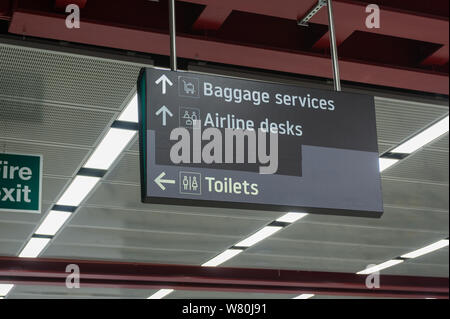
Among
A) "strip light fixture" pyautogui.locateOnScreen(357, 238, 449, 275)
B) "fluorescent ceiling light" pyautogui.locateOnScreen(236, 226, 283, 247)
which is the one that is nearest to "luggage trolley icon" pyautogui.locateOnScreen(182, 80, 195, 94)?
"fluorescent ceiling light" pyautogui.locateOnScreen(236, 226, 283, 247)

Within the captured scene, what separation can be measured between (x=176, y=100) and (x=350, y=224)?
624cm

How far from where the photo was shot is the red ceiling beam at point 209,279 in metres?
11.3

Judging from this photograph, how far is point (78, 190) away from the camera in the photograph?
8180 millimetres

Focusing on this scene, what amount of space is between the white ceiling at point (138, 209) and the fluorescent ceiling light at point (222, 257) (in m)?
0.17

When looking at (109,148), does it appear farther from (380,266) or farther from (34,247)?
(380,266)

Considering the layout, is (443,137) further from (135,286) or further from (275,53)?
(135,286)

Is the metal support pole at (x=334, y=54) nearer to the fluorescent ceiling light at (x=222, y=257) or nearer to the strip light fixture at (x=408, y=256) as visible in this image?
the fluorescent ceiling light at (x=222, y=257)

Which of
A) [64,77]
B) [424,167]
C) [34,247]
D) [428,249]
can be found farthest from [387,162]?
[34,247]

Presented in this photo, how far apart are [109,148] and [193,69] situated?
184 centimetres

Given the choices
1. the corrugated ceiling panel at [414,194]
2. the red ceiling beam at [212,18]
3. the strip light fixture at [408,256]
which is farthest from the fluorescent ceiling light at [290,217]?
the red ceiling beam at [212,18]

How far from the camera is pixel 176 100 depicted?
3965 millimetres

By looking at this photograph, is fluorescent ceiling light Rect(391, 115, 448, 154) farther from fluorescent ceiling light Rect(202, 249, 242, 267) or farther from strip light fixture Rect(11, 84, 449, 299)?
fluorescent ceiling light Rect(202, 249, 242, 267)


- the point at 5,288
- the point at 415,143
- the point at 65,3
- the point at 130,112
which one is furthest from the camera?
the point at 5,288

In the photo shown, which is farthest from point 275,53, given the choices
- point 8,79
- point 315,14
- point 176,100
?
point 8,79
